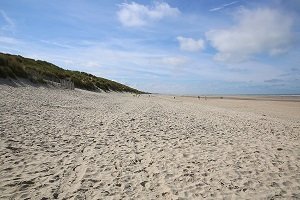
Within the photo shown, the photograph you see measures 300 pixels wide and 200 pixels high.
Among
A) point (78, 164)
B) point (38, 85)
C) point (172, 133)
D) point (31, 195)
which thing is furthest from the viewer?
point (38, 85)

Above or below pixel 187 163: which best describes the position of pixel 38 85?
above

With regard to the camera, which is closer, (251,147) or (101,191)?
(101,191)

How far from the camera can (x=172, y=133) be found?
11.9 m

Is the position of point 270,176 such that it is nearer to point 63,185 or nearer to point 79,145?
point 63,185

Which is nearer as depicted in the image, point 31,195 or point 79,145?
point 31,195

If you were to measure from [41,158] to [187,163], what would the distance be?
4.24m

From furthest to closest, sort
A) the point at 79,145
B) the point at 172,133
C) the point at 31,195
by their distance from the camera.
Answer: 1. the point at 172,133
2. the point at 79,145
3. the point at 31,195

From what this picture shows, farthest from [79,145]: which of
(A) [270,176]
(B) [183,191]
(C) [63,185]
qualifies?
(A) [270,176]

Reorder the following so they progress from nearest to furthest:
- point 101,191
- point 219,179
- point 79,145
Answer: point 101,191 < point 219,179 < point 79,145

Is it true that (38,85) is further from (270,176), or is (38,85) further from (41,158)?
(270,176)

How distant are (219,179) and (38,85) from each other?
2608cm

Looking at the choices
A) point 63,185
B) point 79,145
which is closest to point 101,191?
point 63,185

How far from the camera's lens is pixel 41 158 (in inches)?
289

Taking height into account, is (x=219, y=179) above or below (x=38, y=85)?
below
